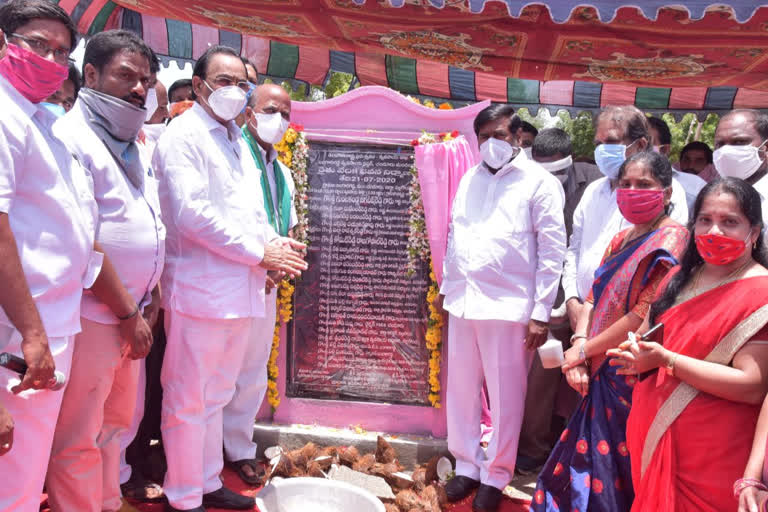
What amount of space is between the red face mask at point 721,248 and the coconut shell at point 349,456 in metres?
2.55

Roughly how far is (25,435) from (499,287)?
8.18 feet

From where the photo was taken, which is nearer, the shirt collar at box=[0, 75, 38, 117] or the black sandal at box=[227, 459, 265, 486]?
the shirt collar at box=[0, 75, 38, 117]

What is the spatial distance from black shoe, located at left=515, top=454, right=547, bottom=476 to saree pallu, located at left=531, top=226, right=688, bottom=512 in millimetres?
1195

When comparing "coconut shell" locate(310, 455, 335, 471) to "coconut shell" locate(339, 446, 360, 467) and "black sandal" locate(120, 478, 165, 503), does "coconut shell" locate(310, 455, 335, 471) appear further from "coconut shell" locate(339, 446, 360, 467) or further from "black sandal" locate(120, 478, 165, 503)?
"black sandal" locate(120, 478, 165, 503)

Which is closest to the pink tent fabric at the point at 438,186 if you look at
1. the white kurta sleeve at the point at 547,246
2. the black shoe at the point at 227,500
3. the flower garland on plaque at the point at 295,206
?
the white kurta sleeve at the point at 547,246

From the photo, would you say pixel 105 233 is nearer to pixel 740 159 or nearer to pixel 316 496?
pixel 316 496

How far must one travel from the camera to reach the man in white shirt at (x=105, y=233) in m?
2.54

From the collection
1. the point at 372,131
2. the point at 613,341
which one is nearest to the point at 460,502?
the point at 613,341

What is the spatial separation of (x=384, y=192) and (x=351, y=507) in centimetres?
205

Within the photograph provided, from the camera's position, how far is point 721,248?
234 cm

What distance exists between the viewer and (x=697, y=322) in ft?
7.90

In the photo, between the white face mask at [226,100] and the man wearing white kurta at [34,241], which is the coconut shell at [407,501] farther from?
the white face mask at [226,100]

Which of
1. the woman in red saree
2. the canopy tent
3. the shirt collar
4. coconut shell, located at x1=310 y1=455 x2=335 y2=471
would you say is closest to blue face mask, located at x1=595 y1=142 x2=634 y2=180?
the woman in red saree

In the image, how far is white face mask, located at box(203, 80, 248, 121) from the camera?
3.35m
